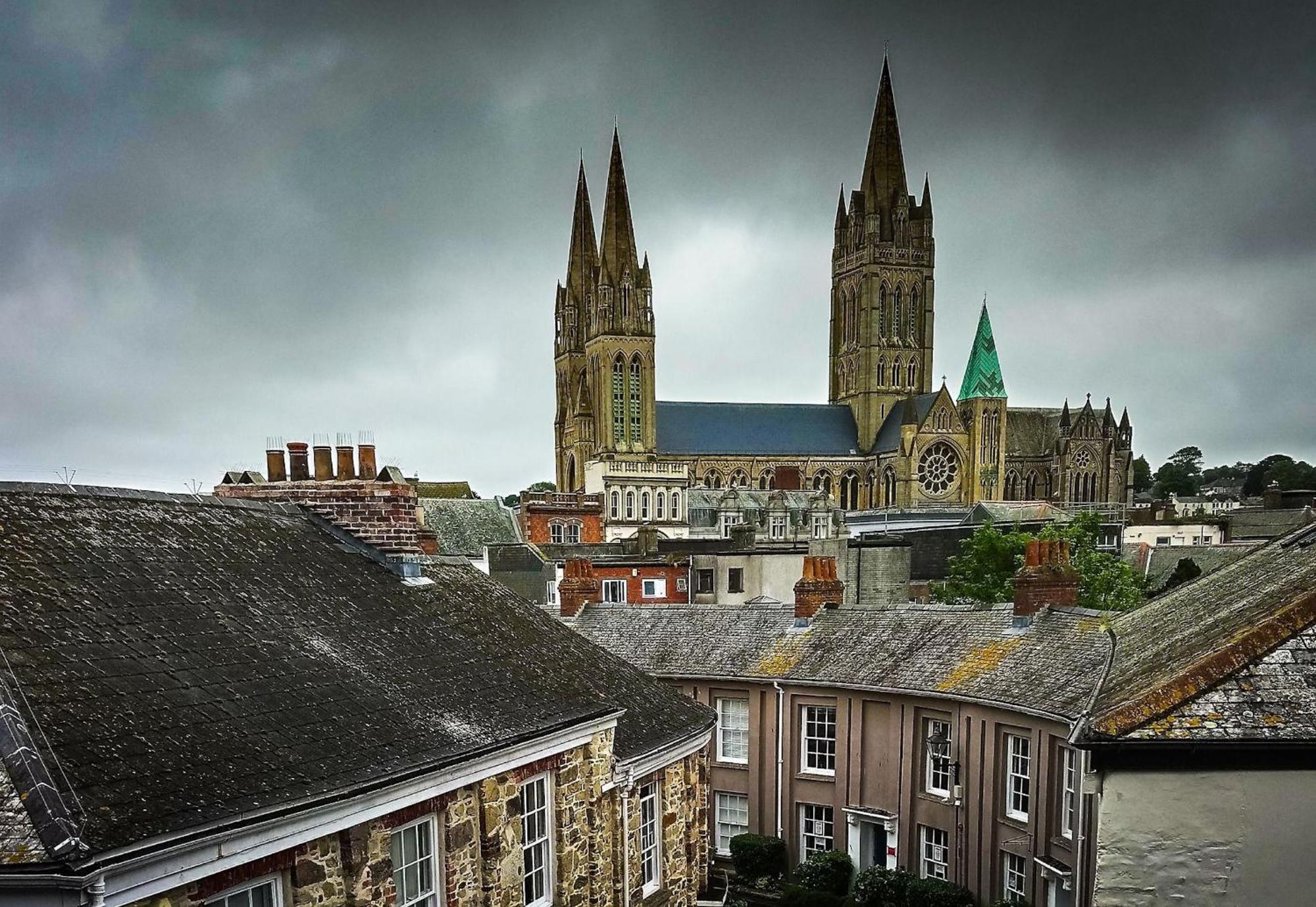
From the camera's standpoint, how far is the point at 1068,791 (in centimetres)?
1526

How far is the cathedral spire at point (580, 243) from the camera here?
9848 centimetres

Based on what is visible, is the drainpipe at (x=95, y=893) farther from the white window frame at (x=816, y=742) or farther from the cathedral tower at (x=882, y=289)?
the cathedral tower at (x=882, y=289)

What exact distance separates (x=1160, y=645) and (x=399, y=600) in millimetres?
8589

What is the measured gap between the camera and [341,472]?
12141 mm

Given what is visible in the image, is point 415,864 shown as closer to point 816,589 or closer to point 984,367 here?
point 816,589

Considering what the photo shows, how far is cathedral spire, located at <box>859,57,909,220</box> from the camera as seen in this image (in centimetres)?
10506

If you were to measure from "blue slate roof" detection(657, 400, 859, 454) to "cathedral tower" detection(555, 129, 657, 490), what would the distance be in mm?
4911

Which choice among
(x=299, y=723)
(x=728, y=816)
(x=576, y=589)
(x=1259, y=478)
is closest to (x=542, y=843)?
(x=299, y=723)

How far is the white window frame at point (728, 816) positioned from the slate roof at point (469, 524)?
25.6 meters

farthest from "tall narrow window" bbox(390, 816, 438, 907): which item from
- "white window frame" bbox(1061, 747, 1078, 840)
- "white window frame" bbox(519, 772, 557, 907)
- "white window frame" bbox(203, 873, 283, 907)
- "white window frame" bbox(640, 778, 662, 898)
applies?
"white window frame" bbox(1061, 747, 1078, 840)

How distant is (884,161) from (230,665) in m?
110

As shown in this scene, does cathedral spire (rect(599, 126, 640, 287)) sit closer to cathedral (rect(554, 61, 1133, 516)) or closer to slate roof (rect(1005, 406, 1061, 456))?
cathedral (rect(554, 61, 1133, 516))

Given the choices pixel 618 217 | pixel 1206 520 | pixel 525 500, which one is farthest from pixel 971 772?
pixel 618 217

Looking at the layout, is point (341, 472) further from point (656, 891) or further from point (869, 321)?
point (869, 321)
